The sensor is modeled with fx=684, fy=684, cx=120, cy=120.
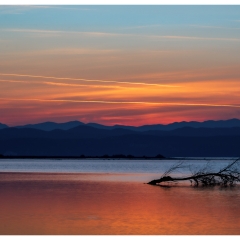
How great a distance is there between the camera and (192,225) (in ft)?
62.5

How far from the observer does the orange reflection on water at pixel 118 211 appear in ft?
60.2

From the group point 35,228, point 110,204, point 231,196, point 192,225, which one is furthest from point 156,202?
point 35,228

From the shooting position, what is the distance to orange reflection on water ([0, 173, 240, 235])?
18.3 m

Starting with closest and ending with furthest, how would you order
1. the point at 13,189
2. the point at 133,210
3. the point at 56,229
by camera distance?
the point at 56,229 → the point at 133,210 → the point at 13,189

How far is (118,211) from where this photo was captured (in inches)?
875

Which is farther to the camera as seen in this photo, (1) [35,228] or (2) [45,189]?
(2) [45,189]
